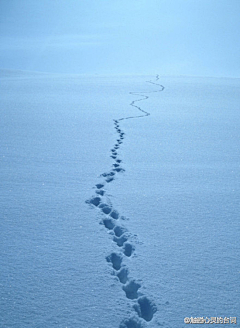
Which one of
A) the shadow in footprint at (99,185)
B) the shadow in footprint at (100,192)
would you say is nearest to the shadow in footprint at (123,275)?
the shadow in footprint at (100,192)

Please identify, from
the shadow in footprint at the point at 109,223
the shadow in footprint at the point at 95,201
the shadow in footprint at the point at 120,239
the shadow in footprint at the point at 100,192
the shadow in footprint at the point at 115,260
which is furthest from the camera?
the shadow in footprint at the point at 100,192

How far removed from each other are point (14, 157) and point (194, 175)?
4.87 ft

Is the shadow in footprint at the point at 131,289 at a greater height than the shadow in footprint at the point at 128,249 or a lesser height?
lesser

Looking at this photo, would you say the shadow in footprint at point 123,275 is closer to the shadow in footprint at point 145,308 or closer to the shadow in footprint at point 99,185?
the shadow in footprint at point 145,308

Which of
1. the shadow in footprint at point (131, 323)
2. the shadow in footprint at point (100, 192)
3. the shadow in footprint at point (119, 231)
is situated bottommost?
the shadow in footprint at point (131, 323)

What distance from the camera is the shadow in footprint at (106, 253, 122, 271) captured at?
5.10 ft

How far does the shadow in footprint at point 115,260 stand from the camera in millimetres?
1556

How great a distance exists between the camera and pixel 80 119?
4211mm

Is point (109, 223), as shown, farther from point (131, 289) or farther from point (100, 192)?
point (131, 289)

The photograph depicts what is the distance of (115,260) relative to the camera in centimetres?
158

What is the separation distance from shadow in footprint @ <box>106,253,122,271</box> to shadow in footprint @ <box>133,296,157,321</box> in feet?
0.77

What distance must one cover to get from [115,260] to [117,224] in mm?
280

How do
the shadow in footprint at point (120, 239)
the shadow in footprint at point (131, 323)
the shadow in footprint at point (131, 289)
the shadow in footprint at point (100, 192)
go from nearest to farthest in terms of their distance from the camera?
the shadow in footprint at point (131, 323), the shadow in footprint at point (131, 289), the shadow in footprint at point (120, 239), the shadow in footprint at point (100, 192)

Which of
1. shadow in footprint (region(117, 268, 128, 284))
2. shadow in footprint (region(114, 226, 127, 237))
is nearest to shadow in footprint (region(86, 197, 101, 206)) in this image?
shadow in footprint (region(114, 226, 127, 237))
